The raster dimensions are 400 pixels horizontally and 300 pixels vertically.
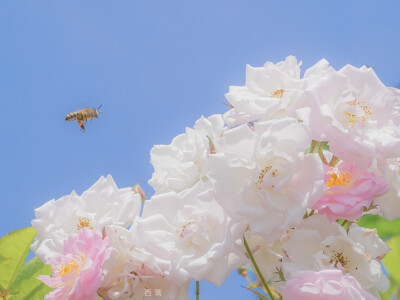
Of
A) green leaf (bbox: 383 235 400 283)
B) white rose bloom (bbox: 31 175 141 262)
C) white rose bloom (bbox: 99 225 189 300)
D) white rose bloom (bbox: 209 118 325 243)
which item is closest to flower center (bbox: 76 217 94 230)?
white rose bloom (bbox: 31 175 141 262)

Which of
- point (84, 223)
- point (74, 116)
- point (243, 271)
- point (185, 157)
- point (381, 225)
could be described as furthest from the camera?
point (74, 116)

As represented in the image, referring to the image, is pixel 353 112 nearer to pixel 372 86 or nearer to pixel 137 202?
pixel 372 86

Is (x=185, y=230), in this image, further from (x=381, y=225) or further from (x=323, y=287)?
(x=381, y=225)

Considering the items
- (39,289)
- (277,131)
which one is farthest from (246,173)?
(39,289)

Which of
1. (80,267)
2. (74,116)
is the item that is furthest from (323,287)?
(74,116)

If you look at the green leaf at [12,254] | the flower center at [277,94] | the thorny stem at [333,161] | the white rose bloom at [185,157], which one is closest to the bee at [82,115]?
A: the green leaf at [12,254]

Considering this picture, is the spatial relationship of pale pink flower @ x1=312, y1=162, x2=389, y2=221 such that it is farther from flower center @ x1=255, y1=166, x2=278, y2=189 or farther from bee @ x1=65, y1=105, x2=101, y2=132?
bee @ x1=65, y1=105, x2=101, y2=132

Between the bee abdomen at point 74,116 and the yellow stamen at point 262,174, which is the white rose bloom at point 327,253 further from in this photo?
the bee abdomen at point 74,116
